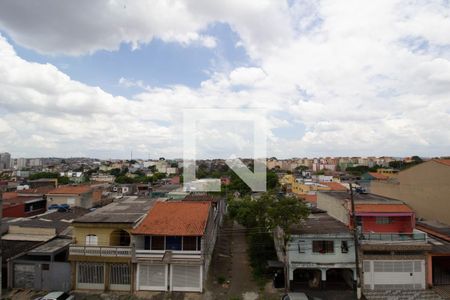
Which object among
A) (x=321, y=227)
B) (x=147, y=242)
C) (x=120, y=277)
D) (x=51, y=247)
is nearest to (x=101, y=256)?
(x=120, y=277)

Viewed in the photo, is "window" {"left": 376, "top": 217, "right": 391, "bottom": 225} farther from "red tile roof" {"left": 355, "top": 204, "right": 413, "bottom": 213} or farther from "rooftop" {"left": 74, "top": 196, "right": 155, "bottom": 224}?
"rooftop" {"left": 74, "top": 196, "right": 155, "bottom": 224}

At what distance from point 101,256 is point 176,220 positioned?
15.4 feet

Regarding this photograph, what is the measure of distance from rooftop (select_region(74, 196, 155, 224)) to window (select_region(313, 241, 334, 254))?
11.1 metres

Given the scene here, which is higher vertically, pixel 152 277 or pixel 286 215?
pixel 286 215

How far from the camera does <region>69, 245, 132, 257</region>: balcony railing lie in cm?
1820

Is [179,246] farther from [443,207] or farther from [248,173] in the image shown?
[248,173]

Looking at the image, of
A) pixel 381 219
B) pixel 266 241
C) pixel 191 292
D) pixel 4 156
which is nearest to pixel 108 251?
pixel 191 292

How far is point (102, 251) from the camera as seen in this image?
18.3 meters

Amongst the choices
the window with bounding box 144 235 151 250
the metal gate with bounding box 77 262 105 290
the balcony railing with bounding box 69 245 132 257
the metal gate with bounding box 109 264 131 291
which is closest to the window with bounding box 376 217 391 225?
the window with bounding box 144 235 151 250

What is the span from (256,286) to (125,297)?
7.78m

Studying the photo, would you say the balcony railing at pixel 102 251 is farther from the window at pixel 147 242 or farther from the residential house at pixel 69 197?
the residential house at pixel 69 197

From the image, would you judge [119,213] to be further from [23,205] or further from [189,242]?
[23,205]

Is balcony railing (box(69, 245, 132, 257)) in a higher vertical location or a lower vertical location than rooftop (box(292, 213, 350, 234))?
lower

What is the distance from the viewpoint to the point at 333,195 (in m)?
26.4
